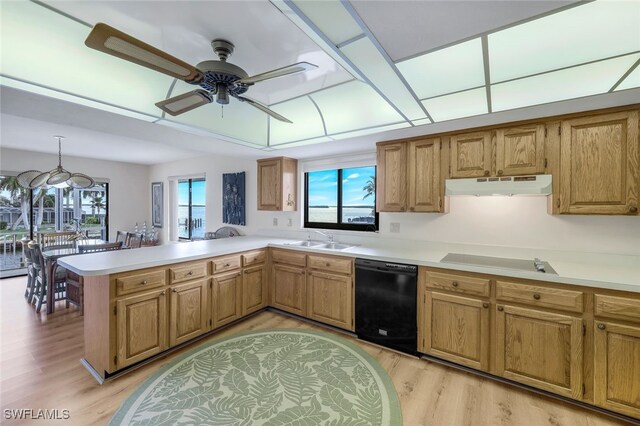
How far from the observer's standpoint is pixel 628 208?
2039mm

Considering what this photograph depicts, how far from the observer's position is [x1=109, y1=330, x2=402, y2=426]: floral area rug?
1.80m

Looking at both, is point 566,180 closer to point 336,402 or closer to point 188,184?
point 336,402

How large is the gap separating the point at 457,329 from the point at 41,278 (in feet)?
16.9

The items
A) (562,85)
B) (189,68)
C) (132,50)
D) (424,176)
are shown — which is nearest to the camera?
(132,50)

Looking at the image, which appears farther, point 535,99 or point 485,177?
point 485,177

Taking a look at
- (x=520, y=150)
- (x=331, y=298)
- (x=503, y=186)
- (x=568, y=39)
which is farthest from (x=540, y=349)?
(x=568, y=39)

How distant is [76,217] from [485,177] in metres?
7.83

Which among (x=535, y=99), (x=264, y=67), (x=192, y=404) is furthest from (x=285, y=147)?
(x=192, y=404)

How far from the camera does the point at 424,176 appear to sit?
285cm

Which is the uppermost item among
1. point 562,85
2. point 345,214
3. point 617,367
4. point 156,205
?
point 562,85

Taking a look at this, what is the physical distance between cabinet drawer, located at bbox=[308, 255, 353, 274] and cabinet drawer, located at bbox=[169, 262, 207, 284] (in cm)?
120

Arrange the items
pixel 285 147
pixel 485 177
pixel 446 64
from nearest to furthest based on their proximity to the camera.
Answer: pixel 446 64
pixel 485 177
pixel 285 147

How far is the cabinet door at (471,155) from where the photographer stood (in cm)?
252

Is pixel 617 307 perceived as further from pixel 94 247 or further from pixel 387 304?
pixel 94 247
